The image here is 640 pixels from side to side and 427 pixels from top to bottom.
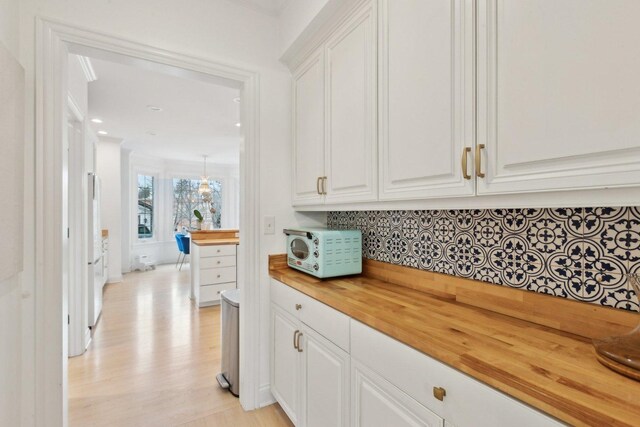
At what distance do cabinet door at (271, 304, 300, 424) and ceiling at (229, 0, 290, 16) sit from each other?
6.40 ft

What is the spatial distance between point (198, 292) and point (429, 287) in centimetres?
336

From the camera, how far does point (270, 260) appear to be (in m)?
2.03

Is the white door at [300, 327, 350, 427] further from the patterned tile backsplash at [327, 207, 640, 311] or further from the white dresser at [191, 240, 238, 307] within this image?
the white dresser at [191, 240, 238, 307]

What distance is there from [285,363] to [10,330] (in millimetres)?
1274

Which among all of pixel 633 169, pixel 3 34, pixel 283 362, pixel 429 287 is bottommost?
pixel 283 362

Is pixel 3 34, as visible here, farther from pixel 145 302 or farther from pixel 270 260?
pixel 145 302

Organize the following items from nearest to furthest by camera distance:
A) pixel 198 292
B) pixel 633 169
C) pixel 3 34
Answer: pixel 633 169
pixel 3 34
pixel 198 292

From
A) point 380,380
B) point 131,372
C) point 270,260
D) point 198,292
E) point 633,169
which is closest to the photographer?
point 633,169

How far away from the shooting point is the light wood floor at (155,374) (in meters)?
1.89

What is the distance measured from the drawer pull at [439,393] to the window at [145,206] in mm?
7407

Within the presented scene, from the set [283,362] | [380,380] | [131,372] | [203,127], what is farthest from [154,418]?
[203,127]

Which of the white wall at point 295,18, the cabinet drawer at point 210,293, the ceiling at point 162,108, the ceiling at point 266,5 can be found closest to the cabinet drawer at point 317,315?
the ceiling at point 162,108

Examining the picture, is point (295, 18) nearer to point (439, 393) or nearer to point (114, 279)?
point (439, 393)

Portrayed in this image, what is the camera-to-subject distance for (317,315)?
4.81 feet
